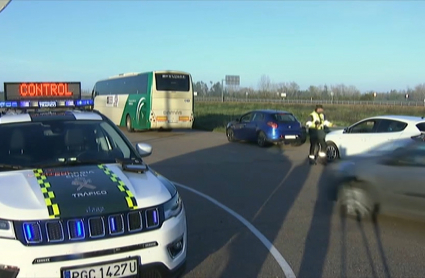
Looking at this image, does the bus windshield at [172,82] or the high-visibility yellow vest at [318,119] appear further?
the bus windshield at [172,82]

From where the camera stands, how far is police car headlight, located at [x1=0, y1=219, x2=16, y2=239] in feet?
11.2

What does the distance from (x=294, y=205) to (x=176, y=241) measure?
14.4 feet

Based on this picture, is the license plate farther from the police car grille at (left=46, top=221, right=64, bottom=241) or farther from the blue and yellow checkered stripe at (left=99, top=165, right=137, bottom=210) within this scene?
the blue and yellow checkered stripe at (left=99, top=165, right=137, bottom=210)

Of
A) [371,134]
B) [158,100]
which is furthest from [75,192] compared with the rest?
[158,100]

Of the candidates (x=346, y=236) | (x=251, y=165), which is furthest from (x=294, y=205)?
(x=251, y=165)

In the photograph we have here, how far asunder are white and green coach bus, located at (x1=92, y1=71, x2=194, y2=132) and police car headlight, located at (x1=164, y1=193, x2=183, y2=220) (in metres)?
21.1

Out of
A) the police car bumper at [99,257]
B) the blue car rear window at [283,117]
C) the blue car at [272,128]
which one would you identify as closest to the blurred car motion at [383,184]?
the police car bumper at [99,257]

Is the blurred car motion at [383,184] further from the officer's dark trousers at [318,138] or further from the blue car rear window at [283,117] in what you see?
the blue car rear window at [283,117]

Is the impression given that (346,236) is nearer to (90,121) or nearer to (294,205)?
(294,205)

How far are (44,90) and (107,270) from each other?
251 inches

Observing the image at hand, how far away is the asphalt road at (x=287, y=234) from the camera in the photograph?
194 inches

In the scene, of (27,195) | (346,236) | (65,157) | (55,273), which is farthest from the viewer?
(346,236)

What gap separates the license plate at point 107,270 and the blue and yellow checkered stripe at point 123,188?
45 cm

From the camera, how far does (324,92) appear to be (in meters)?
114
